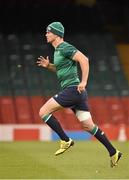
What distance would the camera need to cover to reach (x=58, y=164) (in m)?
10.6

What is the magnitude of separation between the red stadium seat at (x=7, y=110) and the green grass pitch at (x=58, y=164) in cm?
695

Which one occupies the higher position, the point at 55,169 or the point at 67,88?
the point at 67,88

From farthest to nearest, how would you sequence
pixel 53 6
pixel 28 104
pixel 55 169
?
1. pixel 53 6
2. pixel 28 104
3. pixel 55 169

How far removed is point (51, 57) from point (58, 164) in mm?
12988

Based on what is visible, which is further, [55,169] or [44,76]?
[44,76]

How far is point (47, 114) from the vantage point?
10117mm

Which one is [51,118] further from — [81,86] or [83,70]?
[83,70]

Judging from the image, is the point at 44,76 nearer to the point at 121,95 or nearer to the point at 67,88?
the point at 121,95

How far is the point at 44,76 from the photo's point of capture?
23.0 meters

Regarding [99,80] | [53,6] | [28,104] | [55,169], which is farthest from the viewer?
[53,6]

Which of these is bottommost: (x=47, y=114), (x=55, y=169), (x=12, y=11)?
(x=55, y=169)

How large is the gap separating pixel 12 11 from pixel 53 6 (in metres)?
1.65

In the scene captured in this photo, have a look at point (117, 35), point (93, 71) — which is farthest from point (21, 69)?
point (117, 35)

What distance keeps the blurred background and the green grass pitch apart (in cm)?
584
